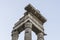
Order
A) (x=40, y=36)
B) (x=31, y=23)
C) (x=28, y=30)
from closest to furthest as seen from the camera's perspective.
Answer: (x=28, y=30) < (x=31, y=23) < (x=40, y=36)

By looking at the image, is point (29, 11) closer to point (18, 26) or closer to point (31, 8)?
point (31, 8)

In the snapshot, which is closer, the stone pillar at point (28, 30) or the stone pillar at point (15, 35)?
the stone pillar at point (28, 30)

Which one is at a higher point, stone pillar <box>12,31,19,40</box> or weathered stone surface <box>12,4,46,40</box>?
weathered stone surface <box>12,4,46,40</box>

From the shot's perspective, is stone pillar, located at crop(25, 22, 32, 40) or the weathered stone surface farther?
the weathered stone surface

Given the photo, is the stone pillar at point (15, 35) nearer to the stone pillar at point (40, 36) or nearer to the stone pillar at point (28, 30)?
the stone pillar at point (28, 30)

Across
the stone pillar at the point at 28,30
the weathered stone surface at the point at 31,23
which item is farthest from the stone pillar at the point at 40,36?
the stone pillar at the point at 28,30

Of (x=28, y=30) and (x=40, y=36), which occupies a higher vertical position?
(x=28, y=30)

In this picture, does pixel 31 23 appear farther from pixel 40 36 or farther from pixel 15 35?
pixel 15 35

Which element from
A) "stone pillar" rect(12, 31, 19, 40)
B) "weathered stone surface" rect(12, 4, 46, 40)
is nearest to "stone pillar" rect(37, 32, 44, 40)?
"weathered stone surface" rect(12, 4, 46, 40)

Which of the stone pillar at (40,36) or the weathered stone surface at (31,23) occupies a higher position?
the weathered stone surface at (31,23)

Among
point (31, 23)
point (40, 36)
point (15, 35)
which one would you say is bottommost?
point (40, 36)

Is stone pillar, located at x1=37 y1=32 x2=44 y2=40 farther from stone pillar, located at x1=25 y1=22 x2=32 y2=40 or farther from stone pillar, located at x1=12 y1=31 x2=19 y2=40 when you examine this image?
stone pillar, located at x1=12 y1=31 x2=19 y2=40

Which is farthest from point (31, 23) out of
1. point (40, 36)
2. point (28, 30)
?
point (40, 36)

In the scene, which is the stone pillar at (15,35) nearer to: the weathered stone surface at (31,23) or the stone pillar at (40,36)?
the weathered stone surface at (31,23)
